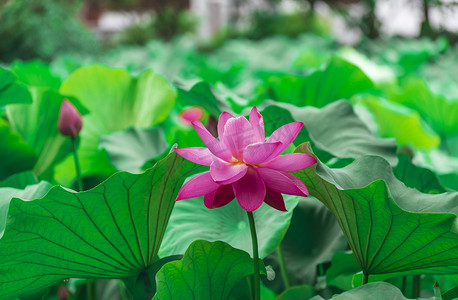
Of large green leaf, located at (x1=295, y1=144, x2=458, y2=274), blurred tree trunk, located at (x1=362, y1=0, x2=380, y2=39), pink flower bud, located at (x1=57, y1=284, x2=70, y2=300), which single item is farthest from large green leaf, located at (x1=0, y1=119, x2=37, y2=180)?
blurred tree trunk, located at (x1=362, y1=0, x2=380, y2=39)

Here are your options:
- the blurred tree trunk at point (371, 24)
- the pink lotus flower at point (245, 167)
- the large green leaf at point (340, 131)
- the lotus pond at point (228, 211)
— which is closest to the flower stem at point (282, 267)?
the lotus pond at point (228, 211)

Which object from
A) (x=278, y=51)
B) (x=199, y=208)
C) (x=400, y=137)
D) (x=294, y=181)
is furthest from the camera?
(x=278, y=51)

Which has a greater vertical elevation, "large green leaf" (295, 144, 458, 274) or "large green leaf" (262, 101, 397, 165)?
"large green leaf" (295, 144, 458, 274)

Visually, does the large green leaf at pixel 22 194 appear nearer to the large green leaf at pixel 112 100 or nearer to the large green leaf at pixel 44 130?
the large green leaf at pixel 44 130

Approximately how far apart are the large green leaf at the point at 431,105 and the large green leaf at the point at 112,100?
625 mm

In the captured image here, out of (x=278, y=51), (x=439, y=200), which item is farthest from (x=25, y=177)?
(x=278, y=51)

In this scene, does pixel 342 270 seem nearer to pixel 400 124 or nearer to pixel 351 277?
pixel 351 277

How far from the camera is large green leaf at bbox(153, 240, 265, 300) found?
490 mm

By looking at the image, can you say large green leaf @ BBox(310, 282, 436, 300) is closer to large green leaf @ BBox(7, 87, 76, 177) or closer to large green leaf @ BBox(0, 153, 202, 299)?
large green leaf @ BBox(0, 153, 202, 299)

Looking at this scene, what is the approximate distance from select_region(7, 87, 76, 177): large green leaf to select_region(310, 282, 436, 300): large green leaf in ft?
1.89

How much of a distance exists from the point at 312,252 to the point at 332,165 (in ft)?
0.39

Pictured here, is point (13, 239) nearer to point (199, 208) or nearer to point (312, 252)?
point (199, 208)

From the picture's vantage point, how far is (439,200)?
521 millimetres

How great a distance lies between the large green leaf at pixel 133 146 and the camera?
85 centimetres
